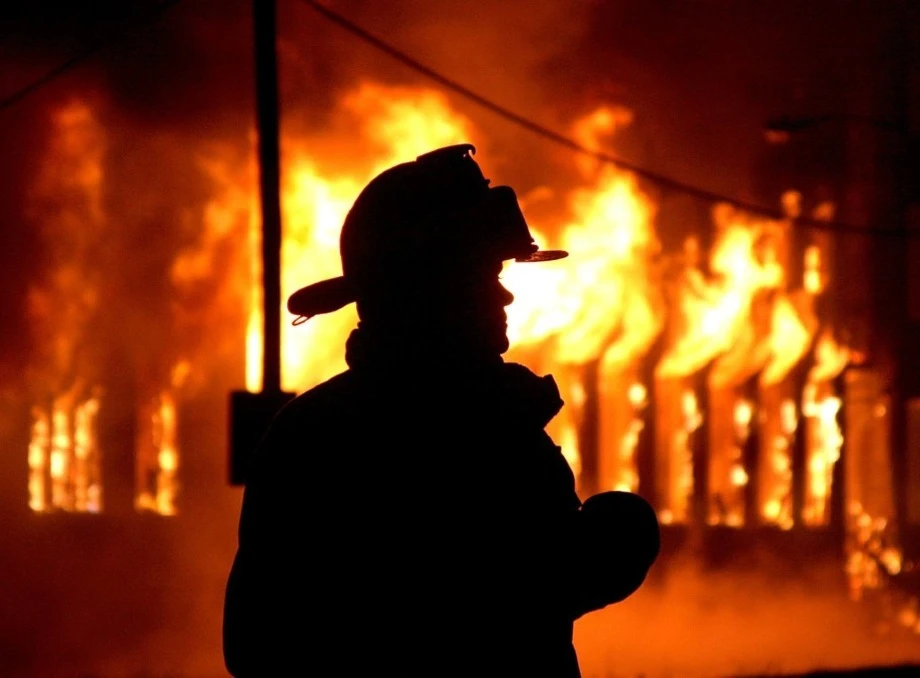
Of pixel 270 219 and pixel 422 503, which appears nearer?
pixel 422 503

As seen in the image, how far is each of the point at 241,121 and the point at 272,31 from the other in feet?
25.0

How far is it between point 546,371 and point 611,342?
1.68m

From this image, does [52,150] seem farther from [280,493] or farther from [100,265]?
[280,493]

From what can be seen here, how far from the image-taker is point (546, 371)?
55.2 feet

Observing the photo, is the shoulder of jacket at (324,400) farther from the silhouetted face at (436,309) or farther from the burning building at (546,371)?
the burning building at (546,371)

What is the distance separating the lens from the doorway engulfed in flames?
14227mm

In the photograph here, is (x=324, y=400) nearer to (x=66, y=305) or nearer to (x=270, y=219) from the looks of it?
(x=270, y=219)

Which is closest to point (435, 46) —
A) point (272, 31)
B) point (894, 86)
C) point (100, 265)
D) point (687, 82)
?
point (687, 82)

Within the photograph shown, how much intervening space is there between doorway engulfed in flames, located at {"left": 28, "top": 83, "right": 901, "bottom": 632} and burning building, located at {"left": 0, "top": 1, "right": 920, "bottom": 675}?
4 cm

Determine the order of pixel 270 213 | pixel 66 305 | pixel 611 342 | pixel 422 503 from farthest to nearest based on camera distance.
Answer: pixel 611 342 < pixel 66 305 < pixel 270 213 < pixel 422 503

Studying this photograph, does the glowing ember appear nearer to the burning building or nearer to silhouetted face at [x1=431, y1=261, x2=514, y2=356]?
the burning building

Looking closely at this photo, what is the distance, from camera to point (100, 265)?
618 inches

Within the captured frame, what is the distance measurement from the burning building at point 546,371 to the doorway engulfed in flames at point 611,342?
0.04m

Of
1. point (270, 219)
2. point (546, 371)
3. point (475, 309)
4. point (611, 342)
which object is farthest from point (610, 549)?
point (611, 342)
